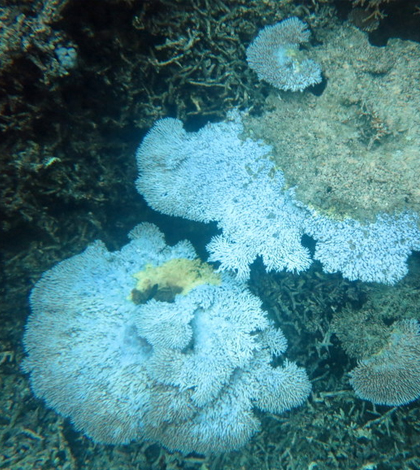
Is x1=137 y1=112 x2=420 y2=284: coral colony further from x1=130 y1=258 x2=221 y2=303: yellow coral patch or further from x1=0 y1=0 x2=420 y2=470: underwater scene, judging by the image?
x1=130 y1=258 x2=221 y2=303: yellow coral patch

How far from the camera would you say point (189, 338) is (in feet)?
9.00

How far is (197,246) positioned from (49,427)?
8.47 feet

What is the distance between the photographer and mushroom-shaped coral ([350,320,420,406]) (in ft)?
8.48

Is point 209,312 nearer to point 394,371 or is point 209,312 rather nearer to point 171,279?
point 171,279

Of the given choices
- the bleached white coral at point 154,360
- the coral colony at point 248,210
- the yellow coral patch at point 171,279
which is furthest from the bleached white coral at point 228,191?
the bleached white coral at point 154,360

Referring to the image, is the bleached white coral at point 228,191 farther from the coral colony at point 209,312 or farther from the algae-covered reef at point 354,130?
the algae-covered reef at point 354,130

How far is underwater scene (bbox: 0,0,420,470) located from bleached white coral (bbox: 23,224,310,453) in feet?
0.05

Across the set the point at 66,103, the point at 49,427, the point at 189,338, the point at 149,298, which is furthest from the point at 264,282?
the point at 49,427

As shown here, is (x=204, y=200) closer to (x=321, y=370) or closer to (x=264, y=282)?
(x=264, y=282)

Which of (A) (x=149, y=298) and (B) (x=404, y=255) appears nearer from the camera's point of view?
(B) (x=404, y=255)

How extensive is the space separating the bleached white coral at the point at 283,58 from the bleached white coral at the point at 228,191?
538 mm

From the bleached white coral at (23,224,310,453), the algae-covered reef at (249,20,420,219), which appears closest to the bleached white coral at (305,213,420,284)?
the algae-covered reef at (249,20,420,219)

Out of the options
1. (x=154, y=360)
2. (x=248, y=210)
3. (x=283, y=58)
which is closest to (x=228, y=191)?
(x=248, y=210)

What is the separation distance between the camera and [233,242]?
280cm
